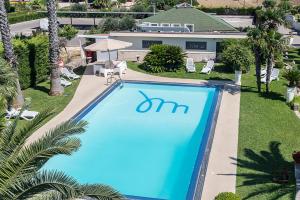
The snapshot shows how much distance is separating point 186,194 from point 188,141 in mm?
5041

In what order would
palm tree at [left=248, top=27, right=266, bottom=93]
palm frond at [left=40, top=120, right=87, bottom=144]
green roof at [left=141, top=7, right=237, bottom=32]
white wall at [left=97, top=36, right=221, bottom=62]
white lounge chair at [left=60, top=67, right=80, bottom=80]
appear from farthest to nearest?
green roof at [left=141, top=7, right=237, bottom=32] → white wall at [left=97, top=36, right=221, bottom=62] → white lounge chair at [left=60, top=67, right=80, bottom=80] → palm tree at [left=248, top=27, right=266, bottom=93] → palm frond at [left=40, top=120, right=87, bottom=144]

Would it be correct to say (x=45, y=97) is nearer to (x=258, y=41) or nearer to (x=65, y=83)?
(x=65, y=83)

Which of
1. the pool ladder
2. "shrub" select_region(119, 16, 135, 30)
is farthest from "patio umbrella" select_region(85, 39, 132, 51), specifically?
"shrub" select_region(119, 16, 135, 30)

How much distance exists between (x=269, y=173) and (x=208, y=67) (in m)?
15.0

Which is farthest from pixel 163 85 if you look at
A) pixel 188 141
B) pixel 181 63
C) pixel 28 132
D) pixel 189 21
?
pixel 28 132

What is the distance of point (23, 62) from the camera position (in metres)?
24.7

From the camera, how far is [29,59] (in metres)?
25.3

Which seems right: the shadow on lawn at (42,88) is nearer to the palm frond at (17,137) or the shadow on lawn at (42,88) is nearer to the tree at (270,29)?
the tree at (270,29)

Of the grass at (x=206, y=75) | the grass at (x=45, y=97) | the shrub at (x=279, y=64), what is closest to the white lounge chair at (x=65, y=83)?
the grass at (x=45, y=97)

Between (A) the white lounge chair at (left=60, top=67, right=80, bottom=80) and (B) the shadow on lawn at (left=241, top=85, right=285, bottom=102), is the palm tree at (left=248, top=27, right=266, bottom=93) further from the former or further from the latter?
(A) the white lounge chair at (left=60, top=67, right=80, bottom=80)

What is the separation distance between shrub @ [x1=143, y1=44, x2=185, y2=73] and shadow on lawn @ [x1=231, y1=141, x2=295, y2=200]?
1342 centimetres

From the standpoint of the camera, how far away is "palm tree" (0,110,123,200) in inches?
327

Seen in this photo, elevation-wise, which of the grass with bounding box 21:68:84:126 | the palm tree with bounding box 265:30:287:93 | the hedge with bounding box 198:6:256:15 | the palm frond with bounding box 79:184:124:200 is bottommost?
the grass with bounding box 21:68:84:126

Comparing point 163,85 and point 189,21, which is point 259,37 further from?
point 189,21
